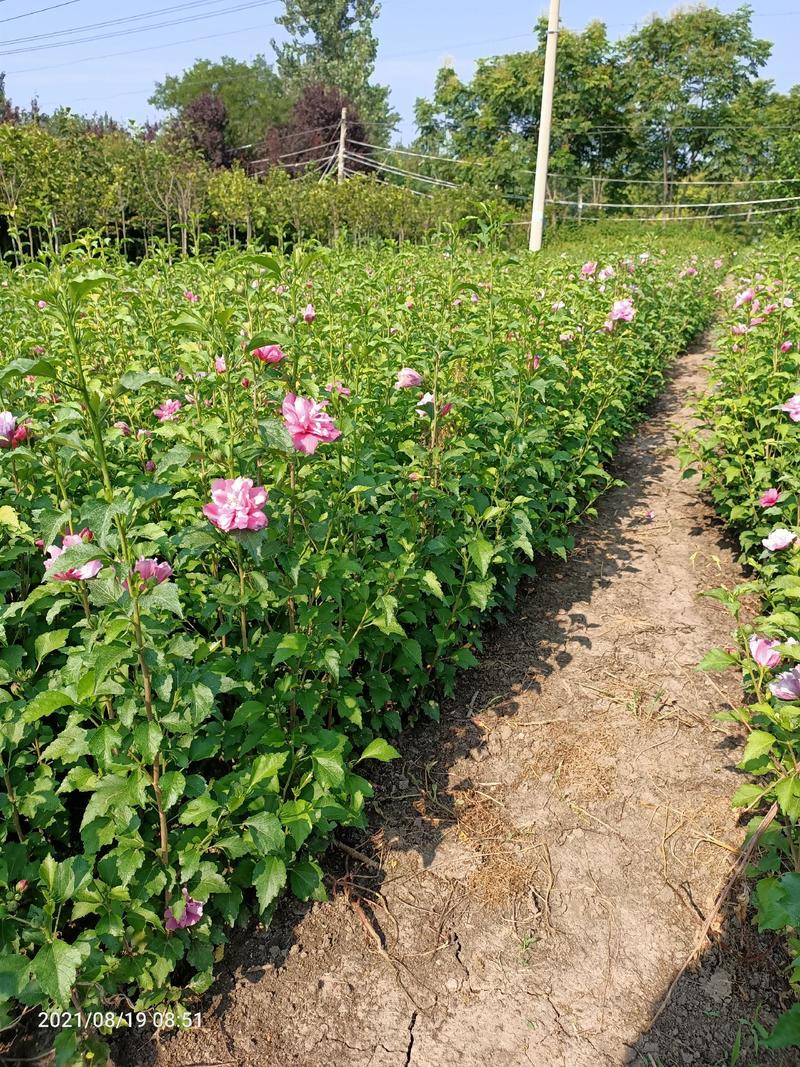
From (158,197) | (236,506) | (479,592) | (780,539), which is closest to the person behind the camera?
(236,506)

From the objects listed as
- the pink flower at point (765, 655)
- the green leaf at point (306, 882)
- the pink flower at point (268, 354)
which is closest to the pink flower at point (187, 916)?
the green leaf at point (306, 882)

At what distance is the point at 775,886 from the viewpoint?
5.62ft

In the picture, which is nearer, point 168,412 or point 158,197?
point 168,412

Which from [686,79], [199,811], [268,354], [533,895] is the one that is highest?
[686,79]

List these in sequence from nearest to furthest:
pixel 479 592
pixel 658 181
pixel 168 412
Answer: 1. pixel 168 412
2. pixel 479 592
3. pixel 658 181

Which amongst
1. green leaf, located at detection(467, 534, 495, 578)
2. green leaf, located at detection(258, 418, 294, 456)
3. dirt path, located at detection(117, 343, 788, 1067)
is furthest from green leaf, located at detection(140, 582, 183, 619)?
green leaf, located at detection(467, 534, 495, 578)

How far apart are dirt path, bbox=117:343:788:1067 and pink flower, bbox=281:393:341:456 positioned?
4.11 feet

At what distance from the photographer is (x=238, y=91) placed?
178ft

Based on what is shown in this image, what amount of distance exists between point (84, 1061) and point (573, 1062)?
1.06 meters

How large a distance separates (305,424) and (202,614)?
0.59 m

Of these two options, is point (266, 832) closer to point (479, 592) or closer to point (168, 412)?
point (479, 592)

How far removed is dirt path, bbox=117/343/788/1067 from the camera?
1.69 m

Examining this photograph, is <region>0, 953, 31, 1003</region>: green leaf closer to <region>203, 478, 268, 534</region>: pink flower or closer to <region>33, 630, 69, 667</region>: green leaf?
<region>33, 630, 69, 667</region>: green leaf

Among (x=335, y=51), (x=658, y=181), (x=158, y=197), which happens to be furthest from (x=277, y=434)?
(x=335, y=51)
